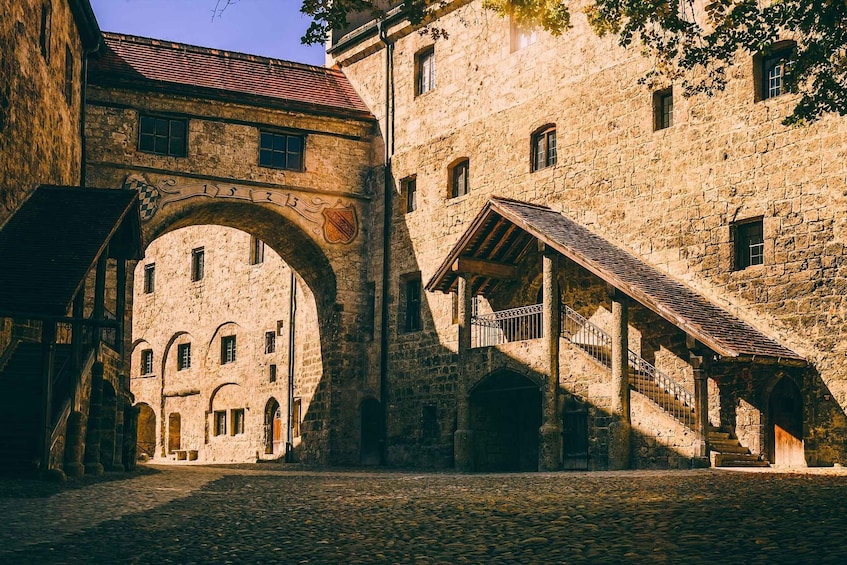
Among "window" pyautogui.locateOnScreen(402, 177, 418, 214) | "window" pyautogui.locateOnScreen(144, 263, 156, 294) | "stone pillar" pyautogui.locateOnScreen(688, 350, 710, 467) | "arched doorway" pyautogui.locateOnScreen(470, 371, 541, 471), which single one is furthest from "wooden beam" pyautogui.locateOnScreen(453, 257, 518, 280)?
"window" pyautogui.locateOnScreen(144, 263, 156, 294)

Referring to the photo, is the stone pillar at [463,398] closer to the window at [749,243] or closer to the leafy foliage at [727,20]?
the window at [749,243]

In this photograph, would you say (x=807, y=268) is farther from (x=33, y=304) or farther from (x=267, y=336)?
(x=267, y=336)

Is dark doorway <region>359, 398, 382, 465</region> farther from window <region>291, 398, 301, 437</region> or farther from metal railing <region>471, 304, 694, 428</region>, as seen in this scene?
metal railing <region>471, 304, 694, 428</region>

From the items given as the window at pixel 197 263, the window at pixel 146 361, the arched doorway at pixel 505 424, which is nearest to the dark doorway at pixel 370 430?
the arched doorway at pixel 505 424

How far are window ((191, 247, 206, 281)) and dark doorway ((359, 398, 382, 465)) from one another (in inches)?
515

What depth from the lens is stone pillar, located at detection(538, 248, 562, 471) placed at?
21.1 meters

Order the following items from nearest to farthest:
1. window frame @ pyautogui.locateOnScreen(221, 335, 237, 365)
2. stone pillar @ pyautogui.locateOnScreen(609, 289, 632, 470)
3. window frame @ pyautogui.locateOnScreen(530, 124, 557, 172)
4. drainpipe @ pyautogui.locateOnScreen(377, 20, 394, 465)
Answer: stone pillar @ pyautogui.locateOnScreen(609, 289, 632, 470) → window frame @ pyautogui.locateOnScreen(530, 124, 557, 172) → drainpipe @ pyautogui.locateOnScreen(377, 20, 394, 465) → window frame @ pyautogui.locateOnScreen(221, 335, 237, 365)

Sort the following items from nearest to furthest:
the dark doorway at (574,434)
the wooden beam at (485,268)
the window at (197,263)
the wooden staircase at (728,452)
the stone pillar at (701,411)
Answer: the stone pillar at (701,411) → the wooden staircase at (728,452) → the dark doorway at (574,434) → the wooden beam at (485,268) → the window at (197,263)

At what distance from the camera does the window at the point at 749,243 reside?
→ 66.1 feet

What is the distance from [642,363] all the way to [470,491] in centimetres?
775

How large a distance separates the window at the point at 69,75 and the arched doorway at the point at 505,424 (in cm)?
1039

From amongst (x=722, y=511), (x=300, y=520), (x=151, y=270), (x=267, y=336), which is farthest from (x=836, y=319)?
(x=151, y=270)

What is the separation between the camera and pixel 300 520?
35.6ft

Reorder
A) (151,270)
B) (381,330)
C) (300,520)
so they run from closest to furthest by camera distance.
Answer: (300,520), (381,330), (151,270)
